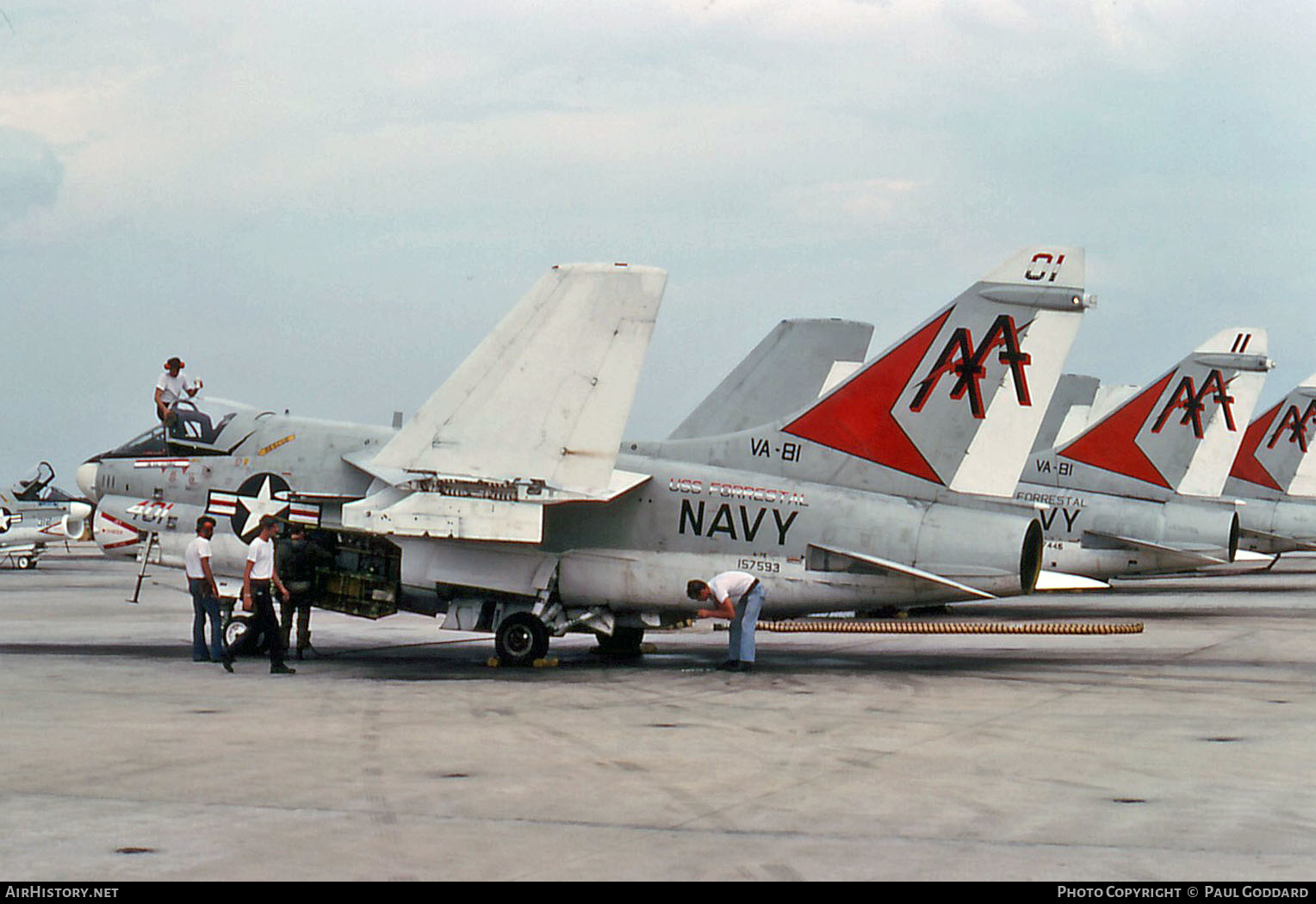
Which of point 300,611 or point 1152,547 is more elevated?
point 1152,547

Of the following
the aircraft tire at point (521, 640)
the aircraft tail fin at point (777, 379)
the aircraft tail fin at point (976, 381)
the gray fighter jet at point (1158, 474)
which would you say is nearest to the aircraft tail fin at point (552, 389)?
the aircraft tire at point (521, 640)

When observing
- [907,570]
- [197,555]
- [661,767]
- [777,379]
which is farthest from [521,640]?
[777,379]

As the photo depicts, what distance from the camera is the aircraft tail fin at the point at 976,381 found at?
55.1ft

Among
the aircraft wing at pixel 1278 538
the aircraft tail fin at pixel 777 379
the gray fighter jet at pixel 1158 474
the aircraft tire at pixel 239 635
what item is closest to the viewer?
the aircraft tire at pixel 239 635

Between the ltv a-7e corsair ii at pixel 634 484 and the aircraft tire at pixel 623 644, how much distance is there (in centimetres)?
90

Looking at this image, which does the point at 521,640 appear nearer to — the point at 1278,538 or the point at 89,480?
the point at 89,480

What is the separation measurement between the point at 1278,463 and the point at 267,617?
32.9 m

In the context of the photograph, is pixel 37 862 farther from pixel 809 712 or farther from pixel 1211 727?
pixel 1211 727

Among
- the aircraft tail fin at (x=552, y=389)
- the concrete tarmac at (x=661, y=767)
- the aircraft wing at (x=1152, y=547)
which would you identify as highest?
the aircraft tail fin at (x=552, y=389)

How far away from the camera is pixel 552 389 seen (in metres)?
15.6

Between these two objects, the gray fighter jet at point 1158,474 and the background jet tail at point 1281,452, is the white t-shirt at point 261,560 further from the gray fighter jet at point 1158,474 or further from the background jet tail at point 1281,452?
the background jet tail at point 1281,452

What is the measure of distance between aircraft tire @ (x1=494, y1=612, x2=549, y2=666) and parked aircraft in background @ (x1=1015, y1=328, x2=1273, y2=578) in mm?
13782
